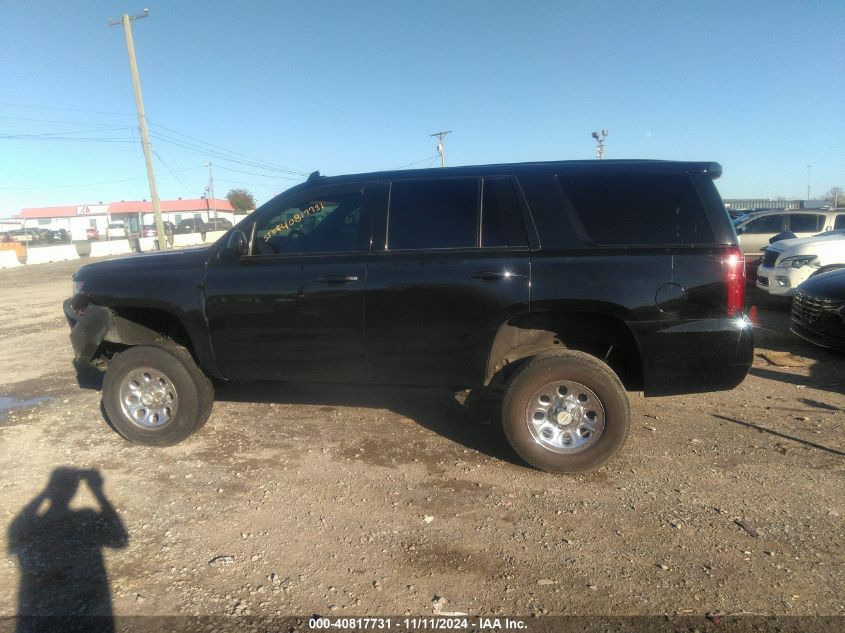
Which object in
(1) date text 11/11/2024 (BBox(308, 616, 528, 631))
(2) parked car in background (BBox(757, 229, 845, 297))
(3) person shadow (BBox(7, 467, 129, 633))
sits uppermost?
(2) parked car in background (BBox(757, 229, 845, 297))

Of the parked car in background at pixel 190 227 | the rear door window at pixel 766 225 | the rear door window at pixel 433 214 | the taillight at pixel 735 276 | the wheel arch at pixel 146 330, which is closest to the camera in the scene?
the taillight at pixel 735 276

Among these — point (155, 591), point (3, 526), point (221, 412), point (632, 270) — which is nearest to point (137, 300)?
point (221, 412)

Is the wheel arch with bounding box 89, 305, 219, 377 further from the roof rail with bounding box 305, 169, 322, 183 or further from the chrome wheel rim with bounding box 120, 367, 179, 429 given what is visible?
the roof rail with bounding box 305, 169, 322, 183

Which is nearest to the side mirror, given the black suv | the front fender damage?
the black suv

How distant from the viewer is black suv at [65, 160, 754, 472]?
364 centimetres

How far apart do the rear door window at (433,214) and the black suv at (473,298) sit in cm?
1

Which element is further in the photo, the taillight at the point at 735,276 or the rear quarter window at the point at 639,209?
the rear quarter window at the point at 639,209

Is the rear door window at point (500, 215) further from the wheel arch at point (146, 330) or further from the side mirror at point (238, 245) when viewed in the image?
the wheel arch at point (146, 330)

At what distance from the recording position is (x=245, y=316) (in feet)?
13.6

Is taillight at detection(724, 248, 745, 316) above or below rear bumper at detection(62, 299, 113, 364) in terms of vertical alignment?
above

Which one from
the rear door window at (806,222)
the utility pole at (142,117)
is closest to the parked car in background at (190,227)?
the utility pole at (142,117)

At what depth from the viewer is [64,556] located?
9.96 ft

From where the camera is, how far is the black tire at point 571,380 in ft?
12.4

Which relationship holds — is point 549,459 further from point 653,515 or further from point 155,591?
point 155,591
